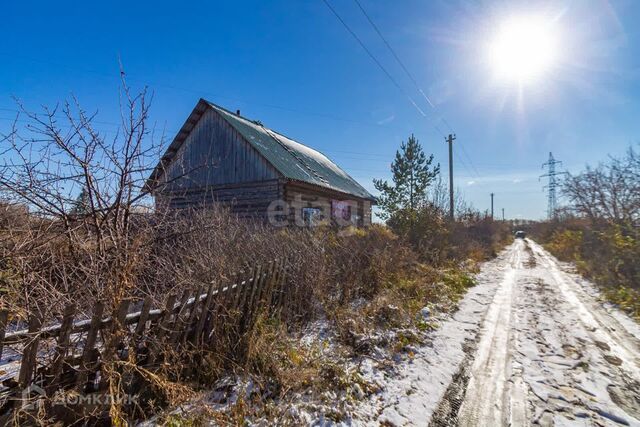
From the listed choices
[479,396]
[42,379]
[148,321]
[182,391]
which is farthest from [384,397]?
[42,379]

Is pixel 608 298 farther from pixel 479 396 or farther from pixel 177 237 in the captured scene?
pixel 177 237

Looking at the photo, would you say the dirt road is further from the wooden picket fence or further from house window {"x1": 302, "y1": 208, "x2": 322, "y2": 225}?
house window {"x1": 302, "y1": 208, "x2": 322, "y2": 225}

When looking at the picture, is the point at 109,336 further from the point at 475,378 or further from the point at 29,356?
the point at 475,378

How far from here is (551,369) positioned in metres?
3.01

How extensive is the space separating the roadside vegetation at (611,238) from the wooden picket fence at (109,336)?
24.1 feet

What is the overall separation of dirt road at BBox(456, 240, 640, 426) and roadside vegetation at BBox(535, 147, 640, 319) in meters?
1.62

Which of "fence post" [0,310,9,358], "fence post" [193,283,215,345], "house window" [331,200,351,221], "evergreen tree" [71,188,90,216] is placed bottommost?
"fence post" [193,283,215,345]

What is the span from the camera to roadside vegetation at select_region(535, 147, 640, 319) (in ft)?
21.1

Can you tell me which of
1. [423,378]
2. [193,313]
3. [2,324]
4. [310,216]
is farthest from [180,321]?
[310,216]

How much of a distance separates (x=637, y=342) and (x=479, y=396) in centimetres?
332

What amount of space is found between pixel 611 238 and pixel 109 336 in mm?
13167

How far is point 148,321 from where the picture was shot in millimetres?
2322

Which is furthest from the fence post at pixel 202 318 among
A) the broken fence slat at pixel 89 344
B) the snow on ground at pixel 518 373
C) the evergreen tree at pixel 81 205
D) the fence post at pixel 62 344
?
the evergreen tree at pixel 81 205

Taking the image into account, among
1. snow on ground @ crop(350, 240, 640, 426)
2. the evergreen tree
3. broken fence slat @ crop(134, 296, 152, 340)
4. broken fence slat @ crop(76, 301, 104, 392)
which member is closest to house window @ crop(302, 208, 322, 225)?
snow on ground @ crop(350, 240, 640, 426)
